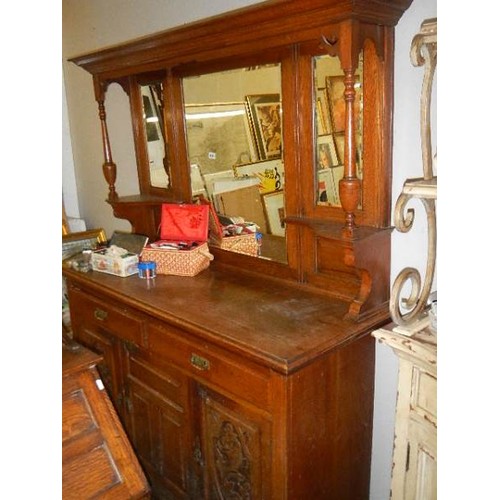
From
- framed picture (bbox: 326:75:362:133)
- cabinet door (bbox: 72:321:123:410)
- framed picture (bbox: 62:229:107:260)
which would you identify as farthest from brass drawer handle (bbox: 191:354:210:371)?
framed picture (bbox: 62:229:107:260)

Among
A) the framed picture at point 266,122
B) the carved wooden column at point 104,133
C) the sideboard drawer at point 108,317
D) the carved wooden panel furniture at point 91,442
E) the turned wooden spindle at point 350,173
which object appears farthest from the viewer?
the carved wooden column at point 104,133

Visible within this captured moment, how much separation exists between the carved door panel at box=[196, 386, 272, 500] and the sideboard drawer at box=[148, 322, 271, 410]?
6 centimetres

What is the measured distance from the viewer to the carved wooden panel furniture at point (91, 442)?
1.17 m

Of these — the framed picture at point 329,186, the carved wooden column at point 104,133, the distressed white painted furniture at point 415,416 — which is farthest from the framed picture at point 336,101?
the carved wooden column at point 104,133

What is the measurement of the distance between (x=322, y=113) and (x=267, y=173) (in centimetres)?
32

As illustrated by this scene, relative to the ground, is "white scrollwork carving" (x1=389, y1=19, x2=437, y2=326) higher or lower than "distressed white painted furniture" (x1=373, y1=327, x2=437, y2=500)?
higher

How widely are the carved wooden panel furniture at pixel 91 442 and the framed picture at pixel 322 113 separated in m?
1.00

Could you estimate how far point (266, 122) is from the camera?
1.82 meters

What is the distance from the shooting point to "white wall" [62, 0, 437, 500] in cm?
154

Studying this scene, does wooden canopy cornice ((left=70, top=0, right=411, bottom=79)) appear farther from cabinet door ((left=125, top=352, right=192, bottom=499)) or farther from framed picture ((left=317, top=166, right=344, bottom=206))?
cabinet door ((left=125, top=352, right=192, bottom=499))

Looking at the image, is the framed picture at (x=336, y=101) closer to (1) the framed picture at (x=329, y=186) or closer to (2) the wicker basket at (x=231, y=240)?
(1) the framed picture at (x=329, y=186)

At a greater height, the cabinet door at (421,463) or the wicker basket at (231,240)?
the wicker basket at (231,240)
